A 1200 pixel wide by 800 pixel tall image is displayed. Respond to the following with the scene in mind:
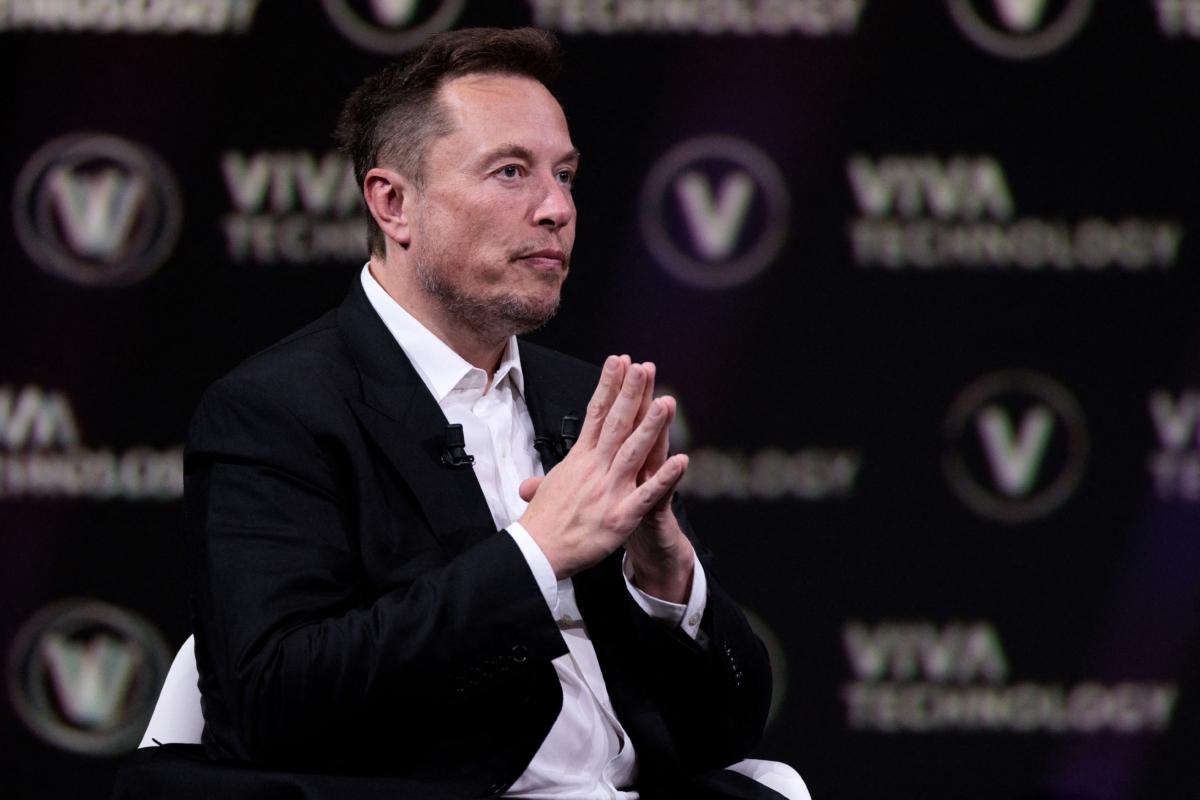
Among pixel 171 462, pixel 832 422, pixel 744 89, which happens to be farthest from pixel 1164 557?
pixel 171 462

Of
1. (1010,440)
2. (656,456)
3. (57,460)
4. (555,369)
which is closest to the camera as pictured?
(656,456)

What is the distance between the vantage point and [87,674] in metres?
3.33

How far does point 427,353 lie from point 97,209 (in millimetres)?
1408

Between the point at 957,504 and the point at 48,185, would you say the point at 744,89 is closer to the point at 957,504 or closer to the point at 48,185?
the point at 957,504

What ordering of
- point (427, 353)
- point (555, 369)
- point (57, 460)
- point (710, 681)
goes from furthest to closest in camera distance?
point (57, 460) → point (555, 369) → point (427, 353) → point (710, 681)

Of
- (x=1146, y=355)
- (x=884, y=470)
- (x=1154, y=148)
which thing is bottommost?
(x=884, y=470)

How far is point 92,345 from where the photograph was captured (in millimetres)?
3303

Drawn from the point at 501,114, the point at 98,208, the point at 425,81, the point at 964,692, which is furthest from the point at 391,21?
the point at 964,692

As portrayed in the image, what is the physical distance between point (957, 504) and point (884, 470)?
0.19 m

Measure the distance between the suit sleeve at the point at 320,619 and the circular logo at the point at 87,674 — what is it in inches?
55.2

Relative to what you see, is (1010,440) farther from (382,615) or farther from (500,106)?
(382,615)

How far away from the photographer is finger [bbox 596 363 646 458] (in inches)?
75.9

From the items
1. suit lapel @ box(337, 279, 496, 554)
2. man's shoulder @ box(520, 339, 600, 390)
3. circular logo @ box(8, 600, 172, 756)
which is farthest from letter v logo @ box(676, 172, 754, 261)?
circular logo @ box(8, 600, 172, 756)

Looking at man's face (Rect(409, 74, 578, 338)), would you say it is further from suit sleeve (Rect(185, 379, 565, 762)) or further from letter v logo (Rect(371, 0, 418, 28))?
letter v logo (Rect(371, 0, 418, 28))
